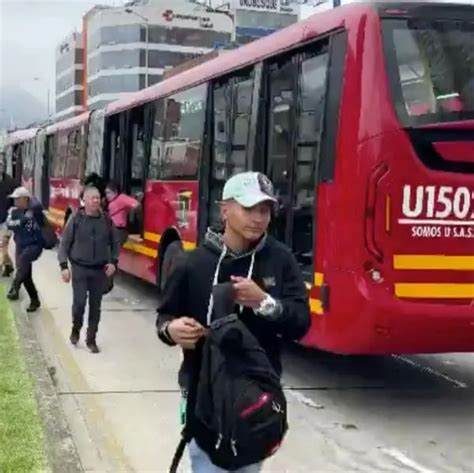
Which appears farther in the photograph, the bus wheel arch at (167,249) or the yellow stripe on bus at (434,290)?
the bus wheel arch at (167,249)

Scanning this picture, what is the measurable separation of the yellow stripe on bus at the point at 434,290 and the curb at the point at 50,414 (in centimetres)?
254

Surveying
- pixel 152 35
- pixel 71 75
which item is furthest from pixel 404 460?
pixel 71 75

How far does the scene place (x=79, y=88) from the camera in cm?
14112

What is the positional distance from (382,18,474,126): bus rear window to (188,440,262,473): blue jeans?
381 centimetres

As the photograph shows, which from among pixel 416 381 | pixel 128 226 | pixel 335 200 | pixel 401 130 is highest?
pixel 401 130

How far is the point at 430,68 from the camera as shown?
6.87 metres

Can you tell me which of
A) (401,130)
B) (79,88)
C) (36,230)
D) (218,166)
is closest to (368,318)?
(401,130)

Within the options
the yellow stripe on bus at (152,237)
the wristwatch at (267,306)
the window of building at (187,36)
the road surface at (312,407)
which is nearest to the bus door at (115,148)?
the yellow stripe on bus at (152,237)

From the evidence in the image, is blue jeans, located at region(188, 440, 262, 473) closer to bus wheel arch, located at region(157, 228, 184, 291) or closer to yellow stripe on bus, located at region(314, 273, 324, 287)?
yellow stripe on bus, located at region(314, 273, 324, 287)

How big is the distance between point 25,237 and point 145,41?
112332mm

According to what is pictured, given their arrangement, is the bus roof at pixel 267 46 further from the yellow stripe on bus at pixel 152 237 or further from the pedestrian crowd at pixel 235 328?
the pedestrian crowd at pixel 235 328

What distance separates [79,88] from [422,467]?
139755 millimetres

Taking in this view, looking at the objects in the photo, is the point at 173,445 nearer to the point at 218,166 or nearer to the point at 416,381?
the point at 416,381

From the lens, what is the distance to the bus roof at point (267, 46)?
701 cm
